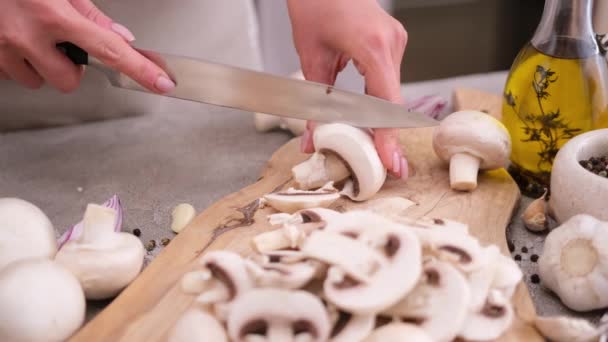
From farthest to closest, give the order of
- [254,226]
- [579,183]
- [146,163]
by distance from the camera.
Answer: [146,163] < [254,226] < [579,183]

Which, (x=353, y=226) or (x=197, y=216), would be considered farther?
(x=197, y=216)

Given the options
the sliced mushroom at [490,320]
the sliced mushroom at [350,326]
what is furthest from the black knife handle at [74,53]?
the sliced mushroom at [490,320]

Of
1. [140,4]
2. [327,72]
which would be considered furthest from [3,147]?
[327,72]

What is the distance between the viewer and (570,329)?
99 cm

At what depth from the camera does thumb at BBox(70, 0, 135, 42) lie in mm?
1317

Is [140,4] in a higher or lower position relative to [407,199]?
higher

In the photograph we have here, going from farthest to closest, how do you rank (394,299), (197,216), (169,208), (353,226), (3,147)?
(3,147)
(169,208)
(197,216)
(353,226)
(394,299)

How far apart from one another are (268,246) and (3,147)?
913mm

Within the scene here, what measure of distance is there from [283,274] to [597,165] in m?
0.64

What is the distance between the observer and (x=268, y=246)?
1.12 metres

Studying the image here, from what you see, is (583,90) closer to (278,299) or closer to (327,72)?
(327,72)

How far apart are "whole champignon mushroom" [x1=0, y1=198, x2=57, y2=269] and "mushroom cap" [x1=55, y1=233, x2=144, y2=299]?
0.04 meters

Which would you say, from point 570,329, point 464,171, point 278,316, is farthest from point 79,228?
point 570,329

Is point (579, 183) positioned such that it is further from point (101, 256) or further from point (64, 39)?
point (64, 39)
